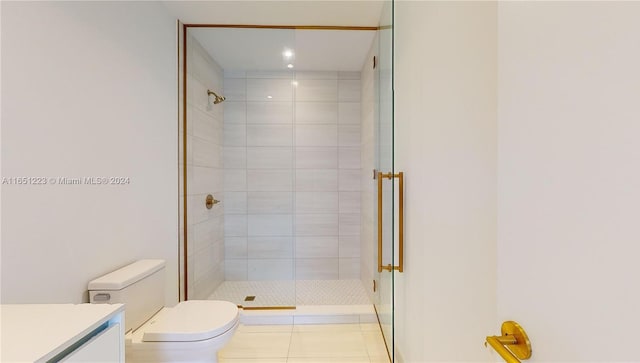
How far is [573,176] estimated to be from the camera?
41 cm

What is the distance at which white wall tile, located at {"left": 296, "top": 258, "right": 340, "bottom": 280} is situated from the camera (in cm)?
316

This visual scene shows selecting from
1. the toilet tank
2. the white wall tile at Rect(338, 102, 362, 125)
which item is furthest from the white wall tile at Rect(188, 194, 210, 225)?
the white wall tile at Rect(338, 102, 362, 125)

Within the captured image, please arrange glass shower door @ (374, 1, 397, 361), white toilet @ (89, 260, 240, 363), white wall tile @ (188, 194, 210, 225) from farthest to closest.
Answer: white wall tile @ (188, 194, 210, 225)
glass shower door @ (374, 1, 397, 361)
white toilet @ (89, 260, 240, 363)

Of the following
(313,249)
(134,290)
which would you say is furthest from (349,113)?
(134,290)

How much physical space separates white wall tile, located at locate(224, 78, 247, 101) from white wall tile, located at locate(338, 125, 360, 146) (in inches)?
43.6

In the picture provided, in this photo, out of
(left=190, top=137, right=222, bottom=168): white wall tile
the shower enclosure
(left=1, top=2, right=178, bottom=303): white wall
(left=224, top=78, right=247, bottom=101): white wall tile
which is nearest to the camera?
(left=1, top=2, right=178, bottom=303): white wall

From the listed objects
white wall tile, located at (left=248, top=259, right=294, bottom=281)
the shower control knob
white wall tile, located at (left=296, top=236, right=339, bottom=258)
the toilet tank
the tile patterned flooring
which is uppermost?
the shower control knob

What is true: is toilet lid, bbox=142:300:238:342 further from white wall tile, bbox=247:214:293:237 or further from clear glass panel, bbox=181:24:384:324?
white wall tile, bbox=247:214:293:237

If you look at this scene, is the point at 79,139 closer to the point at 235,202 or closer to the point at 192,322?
the point at 192,322

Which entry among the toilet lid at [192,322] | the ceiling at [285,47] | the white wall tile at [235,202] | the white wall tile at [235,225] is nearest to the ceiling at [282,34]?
the ceiling at [285,47]

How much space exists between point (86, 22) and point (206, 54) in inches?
54.4

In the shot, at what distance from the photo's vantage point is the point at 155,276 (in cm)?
170

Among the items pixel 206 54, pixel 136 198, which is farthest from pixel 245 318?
pixel 206 54

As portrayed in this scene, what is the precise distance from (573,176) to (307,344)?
2018mm
